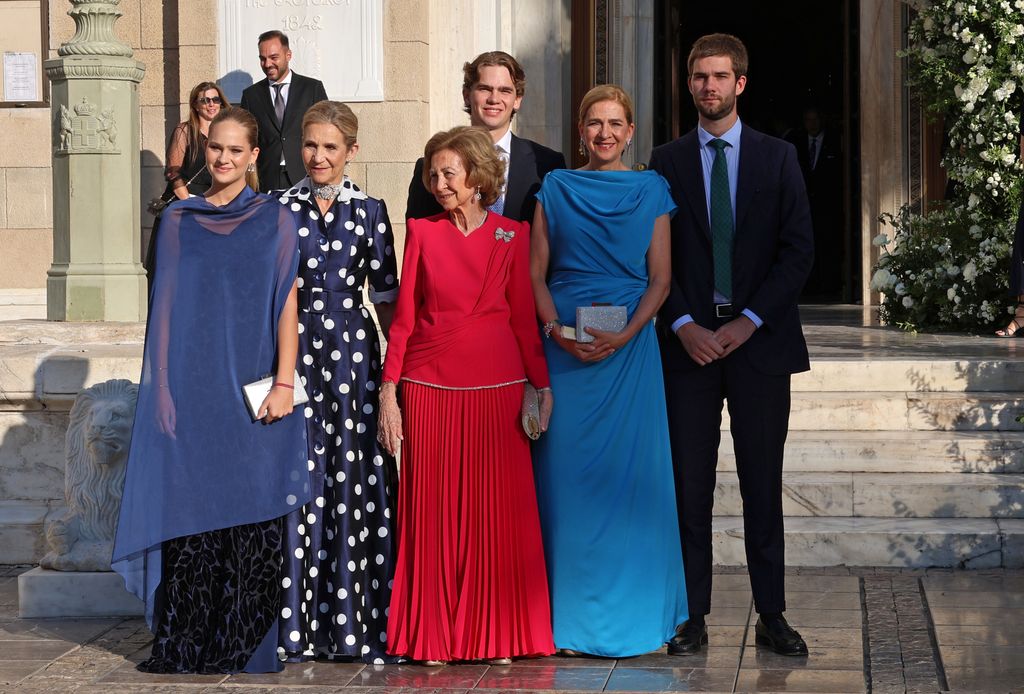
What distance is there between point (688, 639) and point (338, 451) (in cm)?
136

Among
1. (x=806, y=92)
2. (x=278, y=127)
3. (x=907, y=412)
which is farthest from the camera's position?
(x=806, y=92)

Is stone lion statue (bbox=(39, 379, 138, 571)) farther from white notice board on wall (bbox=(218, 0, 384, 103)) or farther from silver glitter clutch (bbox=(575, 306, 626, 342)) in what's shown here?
white notice board on wall (bbox=(218, 0, 384, 103))

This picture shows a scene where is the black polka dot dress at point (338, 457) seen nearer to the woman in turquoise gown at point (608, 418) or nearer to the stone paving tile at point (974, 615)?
the woman in turquoise gown at point (608, 418)

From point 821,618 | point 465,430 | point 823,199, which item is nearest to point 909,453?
point 821,618

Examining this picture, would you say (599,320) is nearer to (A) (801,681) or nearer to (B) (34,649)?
(A) (801,681)

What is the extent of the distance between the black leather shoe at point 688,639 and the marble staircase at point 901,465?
139 cm

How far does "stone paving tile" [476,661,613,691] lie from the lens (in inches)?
203

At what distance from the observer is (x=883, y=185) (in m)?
14.1

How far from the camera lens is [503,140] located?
5.95 m

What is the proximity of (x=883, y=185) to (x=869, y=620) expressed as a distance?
28.7 feet

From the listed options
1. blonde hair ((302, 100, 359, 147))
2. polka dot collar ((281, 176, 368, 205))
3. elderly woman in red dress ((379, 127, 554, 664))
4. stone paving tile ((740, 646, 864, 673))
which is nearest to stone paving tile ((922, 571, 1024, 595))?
stone paving tile ((740, 646, 864, 673))

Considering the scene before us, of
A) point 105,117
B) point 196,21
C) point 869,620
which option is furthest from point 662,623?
point 196,21

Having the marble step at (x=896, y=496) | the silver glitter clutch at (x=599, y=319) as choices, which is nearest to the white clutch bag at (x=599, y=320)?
the silver glitter clutch at (x=599, y=319)

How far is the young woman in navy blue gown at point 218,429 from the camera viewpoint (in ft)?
17.7
